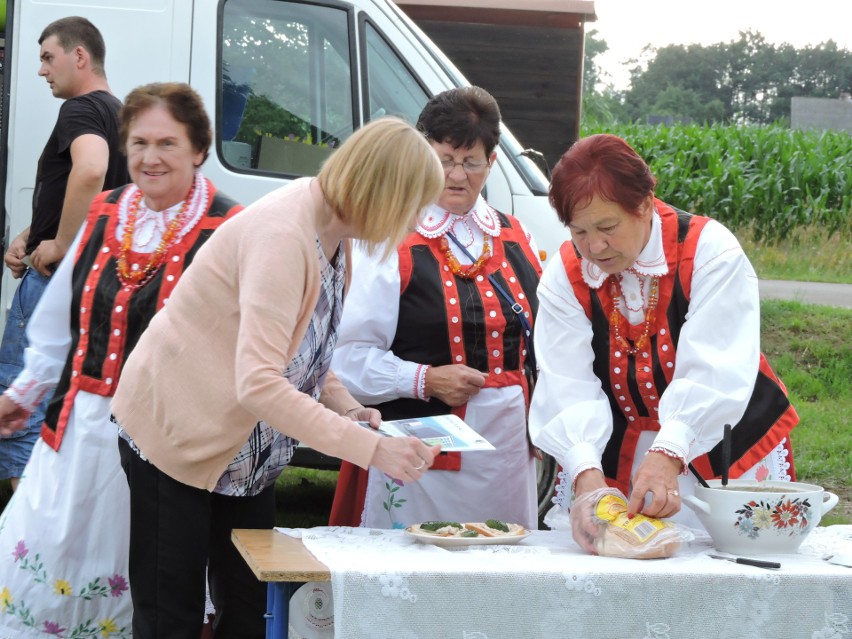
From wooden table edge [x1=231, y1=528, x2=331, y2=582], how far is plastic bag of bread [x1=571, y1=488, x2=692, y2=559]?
60 centimetres

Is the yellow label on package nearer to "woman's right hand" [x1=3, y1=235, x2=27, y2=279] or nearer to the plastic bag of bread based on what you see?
the plastic bag of bread

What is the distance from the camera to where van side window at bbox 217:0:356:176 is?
15.8ft

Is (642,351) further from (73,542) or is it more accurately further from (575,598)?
(73,542)

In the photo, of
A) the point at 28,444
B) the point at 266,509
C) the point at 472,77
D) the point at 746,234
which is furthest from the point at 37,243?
the point at 746,234

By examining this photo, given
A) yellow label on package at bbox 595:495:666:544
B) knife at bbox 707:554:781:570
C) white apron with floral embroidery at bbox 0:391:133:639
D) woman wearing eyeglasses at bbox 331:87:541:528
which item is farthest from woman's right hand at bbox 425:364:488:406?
knife at bbox 707:554:781:570

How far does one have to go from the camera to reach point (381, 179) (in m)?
2.40

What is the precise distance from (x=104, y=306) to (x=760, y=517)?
5.51 ft

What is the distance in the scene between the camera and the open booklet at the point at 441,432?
8.22 ft

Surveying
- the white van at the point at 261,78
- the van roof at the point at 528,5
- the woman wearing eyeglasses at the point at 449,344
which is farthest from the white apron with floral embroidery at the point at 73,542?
the van roof at the point at 528,5

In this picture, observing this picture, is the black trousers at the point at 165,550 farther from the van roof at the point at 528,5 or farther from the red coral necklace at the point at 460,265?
the van roof at the point at 528,5

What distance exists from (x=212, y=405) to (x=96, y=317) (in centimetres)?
66

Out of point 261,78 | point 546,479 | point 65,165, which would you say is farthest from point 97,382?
point 546,479

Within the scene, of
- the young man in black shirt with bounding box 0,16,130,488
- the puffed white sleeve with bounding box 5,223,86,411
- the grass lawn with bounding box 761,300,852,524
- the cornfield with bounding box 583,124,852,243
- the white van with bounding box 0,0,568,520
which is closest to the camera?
the puffed white sleeve with bounding box 5,223,86,411

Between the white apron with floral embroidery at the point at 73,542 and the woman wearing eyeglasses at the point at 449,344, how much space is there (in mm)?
644
